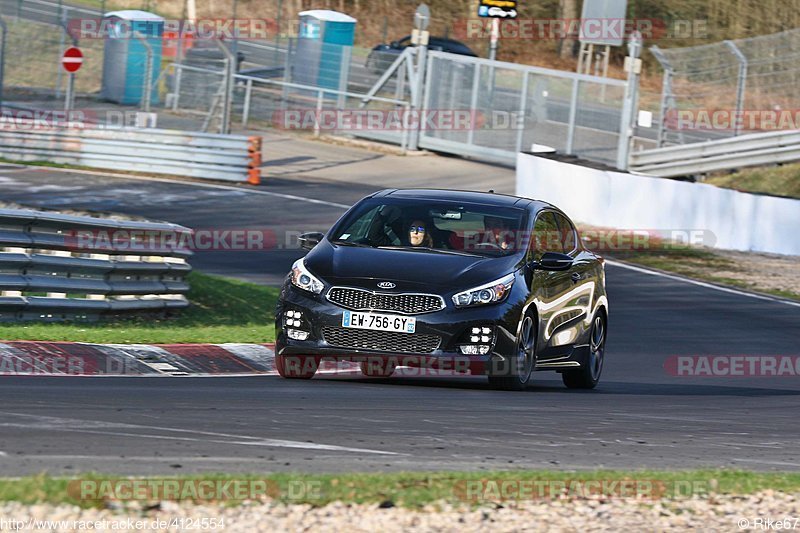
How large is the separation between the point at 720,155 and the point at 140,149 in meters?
11.9

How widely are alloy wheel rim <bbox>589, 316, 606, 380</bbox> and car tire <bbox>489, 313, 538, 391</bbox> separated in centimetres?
146

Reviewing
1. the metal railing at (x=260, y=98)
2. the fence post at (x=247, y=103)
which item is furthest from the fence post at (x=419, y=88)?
the fence post at (x=247, y=103)

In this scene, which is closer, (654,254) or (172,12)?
(654,254)

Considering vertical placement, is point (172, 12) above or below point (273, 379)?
above

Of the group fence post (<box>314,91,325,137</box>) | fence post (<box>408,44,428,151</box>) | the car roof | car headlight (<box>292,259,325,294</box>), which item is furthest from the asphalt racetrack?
fence post (<box>314,91,325,137</box>)

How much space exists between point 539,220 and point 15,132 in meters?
20.4

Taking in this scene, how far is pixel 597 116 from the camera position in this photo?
32469 millimetres

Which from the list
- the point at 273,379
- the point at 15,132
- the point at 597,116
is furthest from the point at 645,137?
Answer: the point at 273,379

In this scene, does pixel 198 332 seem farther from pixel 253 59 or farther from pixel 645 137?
pixel 253 59

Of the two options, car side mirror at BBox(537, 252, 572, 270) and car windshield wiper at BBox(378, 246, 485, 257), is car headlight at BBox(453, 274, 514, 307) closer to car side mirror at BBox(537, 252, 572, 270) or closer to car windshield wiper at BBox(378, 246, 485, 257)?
car windshield wiper at BBox(378, 246, 485, 257)

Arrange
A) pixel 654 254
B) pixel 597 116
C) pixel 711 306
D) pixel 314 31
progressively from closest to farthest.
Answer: pixel 711 306 < pixel 654 254 < pixel 597 116 < pixel 314 31

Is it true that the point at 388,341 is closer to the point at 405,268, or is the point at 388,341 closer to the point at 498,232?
the point at 405,268

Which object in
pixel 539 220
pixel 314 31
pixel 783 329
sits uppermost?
pixel 314 31
